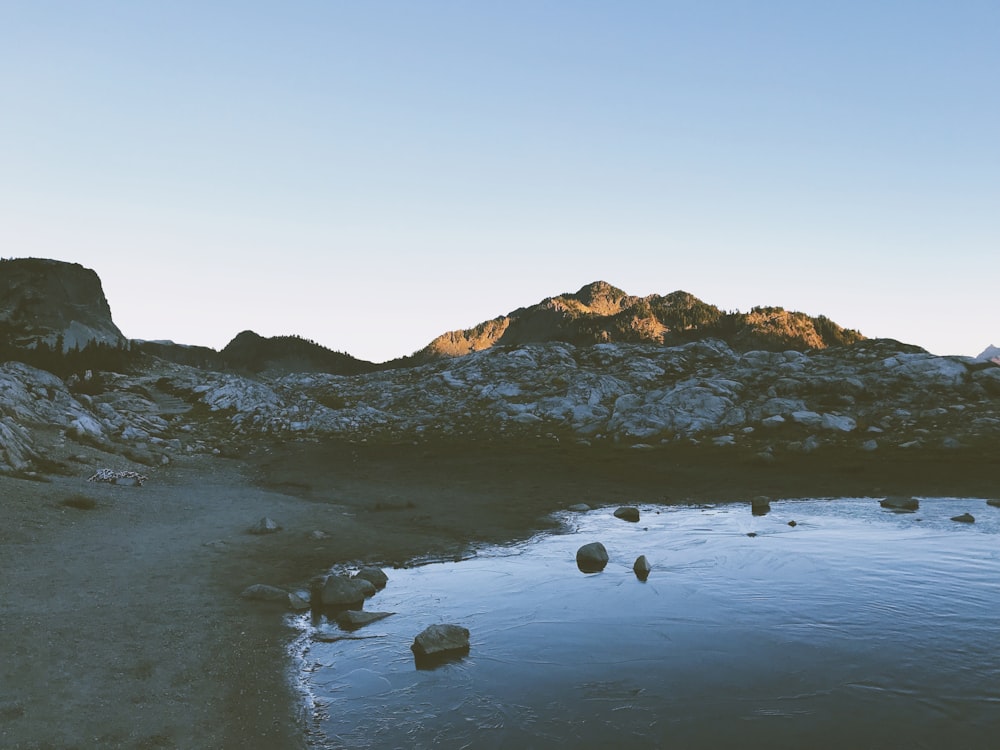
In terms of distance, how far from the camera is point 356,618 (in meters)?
16.2

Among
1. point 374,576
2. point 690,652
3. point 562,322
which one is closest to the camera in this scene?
point 690,652

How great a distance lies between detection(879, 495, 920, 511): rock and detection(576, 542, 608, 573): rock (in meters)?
16.2

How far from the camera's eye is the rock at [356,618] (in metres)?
16.1

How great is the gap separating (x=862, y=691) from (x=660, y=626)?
184 inches

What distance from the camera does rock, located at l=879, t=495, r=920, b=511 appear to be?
2839 centimetres

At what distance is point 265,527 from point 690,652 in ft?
57.1

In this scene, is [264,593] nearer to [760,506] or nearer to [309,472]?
[760,506]

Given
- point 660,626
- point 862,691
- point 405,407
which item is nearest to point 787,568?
point 660,626

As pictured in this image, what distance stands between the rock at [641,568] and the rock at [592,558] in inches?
45.8

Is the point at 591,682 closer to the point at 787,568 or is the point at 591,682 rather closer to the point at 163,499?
the point at 787,568

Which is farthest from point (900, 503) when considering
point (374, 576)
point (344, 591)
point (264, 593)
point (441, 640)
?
point (264, 593)

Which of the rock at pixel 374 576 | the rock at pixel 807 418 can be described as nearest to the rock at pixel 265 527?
the rock at pixel 374 576

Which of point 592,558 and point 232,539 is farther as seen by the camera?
point 232,539

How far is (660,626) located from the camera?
1558 cm
